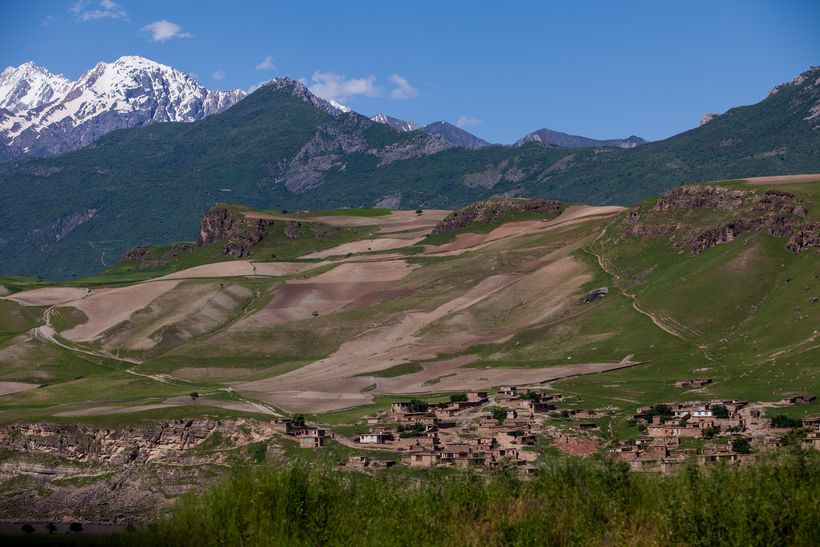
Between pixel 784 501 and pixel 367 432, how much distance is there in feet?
284

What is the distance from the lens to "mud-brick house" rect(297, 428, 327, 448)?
15675 cm

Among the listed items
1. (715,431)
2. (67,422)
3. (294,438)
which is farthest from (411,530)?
(67,422)

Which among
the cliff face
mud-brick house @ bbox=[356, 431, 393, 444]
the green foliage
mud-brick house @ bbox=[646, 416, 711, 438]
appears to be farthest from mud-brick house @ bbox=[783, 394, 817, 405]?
Answer: the cliff face

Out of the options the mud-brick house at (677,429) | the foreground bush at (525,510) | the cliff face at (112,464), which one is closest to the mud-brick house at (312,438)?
the cliff face at (112,464)

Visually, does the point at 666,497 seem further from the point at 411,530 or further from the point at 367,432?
the point at 367,432

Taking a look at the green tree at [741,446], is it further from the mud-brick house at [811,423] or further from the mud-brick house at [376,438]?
the mud-brick house at [376,438]

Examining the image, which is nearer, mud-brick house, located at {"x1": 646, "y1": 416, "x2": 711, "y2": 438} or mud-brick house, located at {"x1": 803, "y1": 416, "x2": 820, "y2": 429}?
mud-brick house, located at {"x1": 803, "y1": 416, "x2": 820, "y2": 429}

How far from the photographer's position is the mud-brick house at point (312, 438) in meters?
157

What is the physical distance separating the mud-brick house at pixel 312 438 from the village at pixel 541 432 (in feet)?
0.54

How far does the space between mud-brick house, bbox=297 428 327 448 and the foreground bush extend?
59.0 m

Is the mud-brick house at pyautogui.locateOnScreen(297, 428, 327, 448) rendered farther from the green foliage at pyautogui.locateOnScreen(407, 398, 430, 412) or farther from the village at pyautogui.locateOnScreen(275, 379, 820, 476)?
the green foliage at pyautogui.locateOnScreen(407, 398, 430, 412)

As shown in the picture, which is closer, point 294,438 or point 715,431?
point 715,431

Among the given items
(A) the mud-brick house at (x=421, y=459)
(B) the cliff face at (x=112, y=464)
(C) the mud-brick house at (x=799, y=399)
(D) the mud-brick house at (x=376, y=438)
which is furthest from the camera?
(B) the cliff face at (x=112, y=464)

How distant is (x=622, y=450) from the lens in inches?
5354
